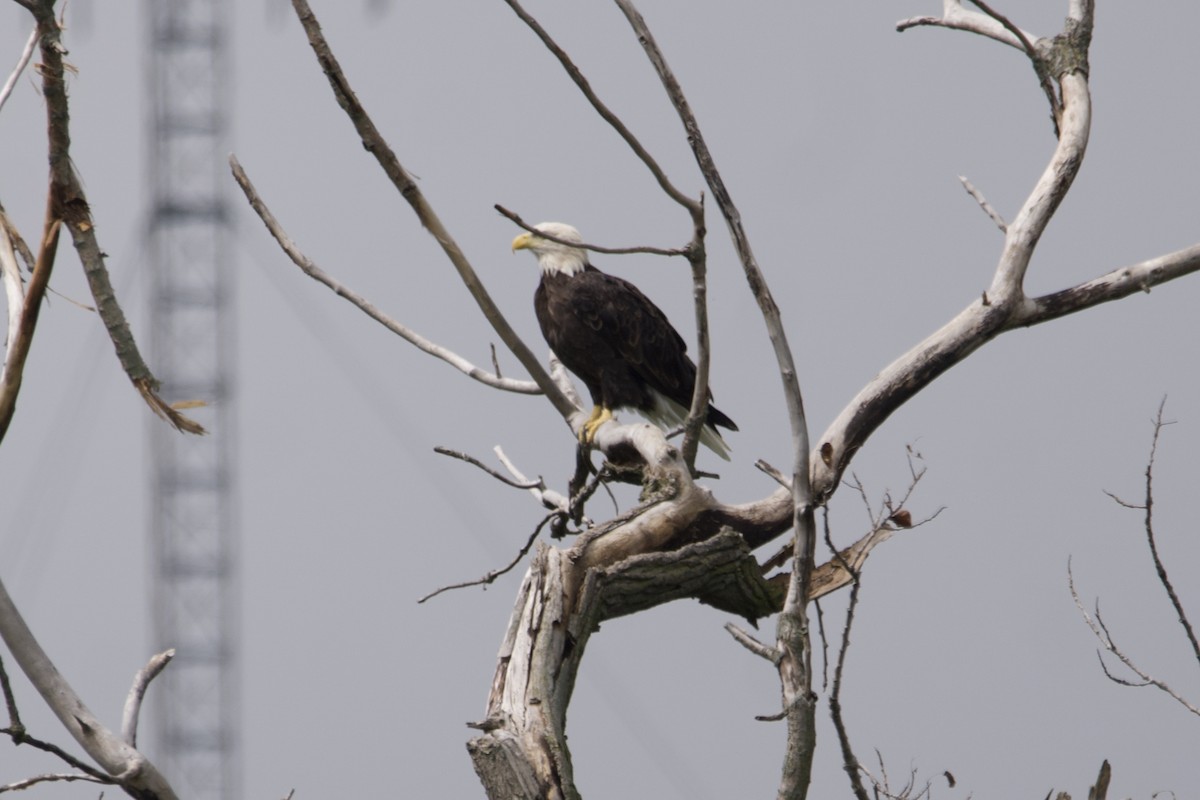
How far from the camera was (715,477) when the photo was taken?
3.86 meters

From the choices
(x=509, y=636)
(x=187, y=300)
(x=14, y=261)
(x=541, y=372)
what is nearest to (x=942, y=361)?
(x=541, y=372)

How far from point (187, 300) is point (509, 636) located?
376 inches

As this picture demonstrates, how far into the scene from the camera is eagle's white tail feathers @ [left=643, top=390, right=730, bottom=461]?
4777 millimetres

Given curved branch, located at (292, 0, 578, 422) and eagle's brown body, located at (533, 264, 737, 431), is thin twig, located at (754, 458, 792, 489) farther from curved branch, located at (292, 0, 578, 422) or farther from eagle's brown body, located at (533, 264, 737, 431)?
eagle's brown body, located at (533, 264, 737, 431)

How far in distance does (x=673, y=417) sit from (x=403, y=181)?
2267mm

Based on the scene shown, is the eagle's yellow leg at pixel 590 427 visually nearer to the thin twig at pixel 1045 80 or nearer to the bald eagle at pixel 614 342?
the bald eagle at pixel 614 342

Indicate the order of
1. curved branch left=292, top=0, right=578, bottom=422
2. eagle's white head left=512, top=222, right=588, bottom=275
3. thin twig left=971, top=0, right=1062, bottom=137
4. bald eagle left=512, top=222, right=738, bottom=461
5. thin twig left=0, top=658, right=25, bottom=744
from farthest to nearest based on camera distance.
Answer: eagle's white head left=512, top=222, right=588, bottom=275 → bald eagle left=512, top=222, right=738, bottom=461 → thin twig left=971, top=0, right=1062, bottom=137 → curved branch left=292, top=0, right=578, bottom=422 → thin twig left=0, top=658, right=25, bottom=744

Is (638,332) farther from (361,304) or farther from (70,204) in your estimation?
(70,204)

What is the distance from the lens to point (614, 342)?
Answer: 4754mm

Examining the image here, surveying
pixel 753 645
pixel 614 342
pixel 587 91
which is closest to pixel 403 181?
pixel 587 91

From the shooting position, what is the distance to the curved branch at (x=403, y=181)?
272 centimetres

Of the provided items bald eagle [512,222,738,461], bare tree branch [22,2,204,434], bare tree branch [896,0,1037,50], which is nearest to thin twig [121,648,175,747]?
bare tree branch [22,2,204,434]

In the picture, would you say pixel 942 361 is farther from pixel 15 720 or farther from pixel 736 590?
pixel 15 720

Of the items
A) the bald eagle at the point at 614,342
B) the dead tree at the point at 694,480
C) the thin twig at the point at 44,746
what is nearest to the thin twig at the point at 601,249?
the dead tree at the point at 694,480
